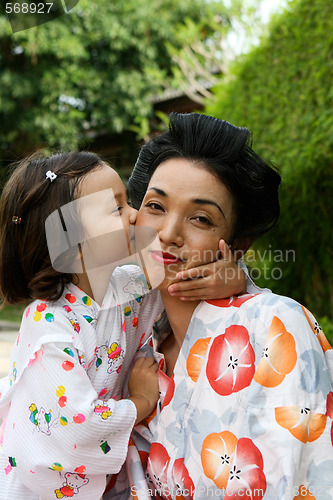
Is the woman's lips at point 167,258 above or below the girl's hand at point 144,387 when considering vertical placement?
above

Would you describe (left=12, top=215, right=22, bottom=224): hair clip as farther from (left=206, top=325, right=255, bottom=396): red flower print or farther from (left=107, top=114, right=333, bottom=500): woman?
(left=206, top=325, right=255, bottom=396): red flower print

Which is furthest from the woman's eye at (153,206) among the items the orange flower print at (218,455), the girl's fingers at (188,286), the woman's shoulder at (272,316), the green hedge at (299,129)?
the green hedge at (299,129)

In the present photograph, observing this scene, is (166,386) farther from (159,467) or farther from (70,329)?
(70,329)

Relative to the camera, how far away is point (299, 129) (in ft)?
13.6

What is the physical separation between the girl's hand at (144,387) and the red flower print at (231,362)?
26cm

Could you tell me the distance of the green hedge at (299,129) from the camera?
12.7ft

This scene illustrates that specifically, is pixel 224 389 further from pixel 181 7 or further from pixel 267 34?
pixel 181 7

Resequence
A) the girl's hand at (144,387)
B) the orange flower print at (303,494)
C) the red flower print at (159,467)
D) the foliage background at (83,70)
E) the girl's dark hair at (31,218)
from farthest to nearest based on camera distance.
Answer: the foliage background at (83,70) → the girl's dark hair at (31,218) → the girl's hand at (144,387) → the red flower print at (159,467) → the orange flower print at (303,494)

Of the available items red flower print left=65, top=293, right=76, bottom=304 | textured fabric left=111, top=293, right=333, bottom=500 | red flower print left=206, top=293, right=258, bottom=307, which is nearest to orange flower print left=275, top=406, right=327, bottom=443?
textured fabric left=111, top=293, right=333, bottom=500

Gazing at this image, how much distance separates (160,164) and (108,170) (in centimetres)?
30

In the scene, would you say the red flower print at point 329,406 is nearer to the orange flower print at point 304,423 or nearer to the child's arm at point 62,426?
the orange flower print at point 304,423

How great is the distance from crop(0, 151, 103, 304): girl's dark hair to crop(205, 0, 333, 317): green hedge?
200 cm

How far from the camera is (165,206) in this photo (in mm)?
1651

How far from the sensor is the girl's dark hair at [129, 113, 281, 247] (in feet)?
5.52
